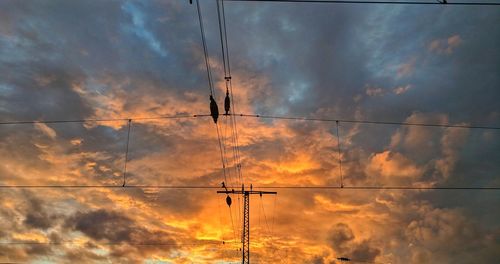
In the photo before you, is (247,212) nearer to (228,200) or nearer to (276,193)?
(276,193)

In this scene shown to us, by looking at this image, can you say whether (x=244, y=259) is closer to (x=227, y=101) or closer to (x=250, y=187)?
(x=250, y=187)

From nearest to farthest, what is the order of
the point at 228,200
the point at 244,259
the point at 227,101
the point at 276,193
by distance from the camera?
1. the point at 227,101
2. the point at 228,200
3. the point at 244,259
4. the point at 276,193

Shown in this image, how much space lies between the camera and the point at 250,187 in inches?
1991

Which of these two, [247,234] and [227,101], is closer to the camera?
[227,101]

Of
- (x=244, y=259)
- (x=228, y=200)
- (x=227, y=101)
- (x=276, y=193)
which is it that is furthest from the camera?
(x=276, y=193)

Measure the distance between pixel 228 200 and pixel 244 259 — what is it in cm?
1615

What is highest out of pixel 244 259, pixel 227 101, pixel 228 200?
pixel 227 101

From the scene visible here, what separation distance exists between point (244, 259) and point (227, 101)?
104 ft

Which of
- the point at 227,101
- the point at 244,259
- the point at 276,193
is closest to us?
the point at 227,101

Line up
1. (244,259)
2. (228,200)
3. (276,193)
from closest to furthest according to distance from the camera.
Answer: (228,200) → (244,259) → (276,193)

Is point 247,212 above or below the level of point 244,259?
above

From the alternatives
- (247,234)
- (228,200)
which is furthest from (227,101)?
(247,234)

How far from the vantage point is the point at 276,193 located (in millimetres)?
50094

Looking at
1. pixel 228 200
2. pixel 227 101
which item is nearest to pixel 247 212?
pixel 228 200
